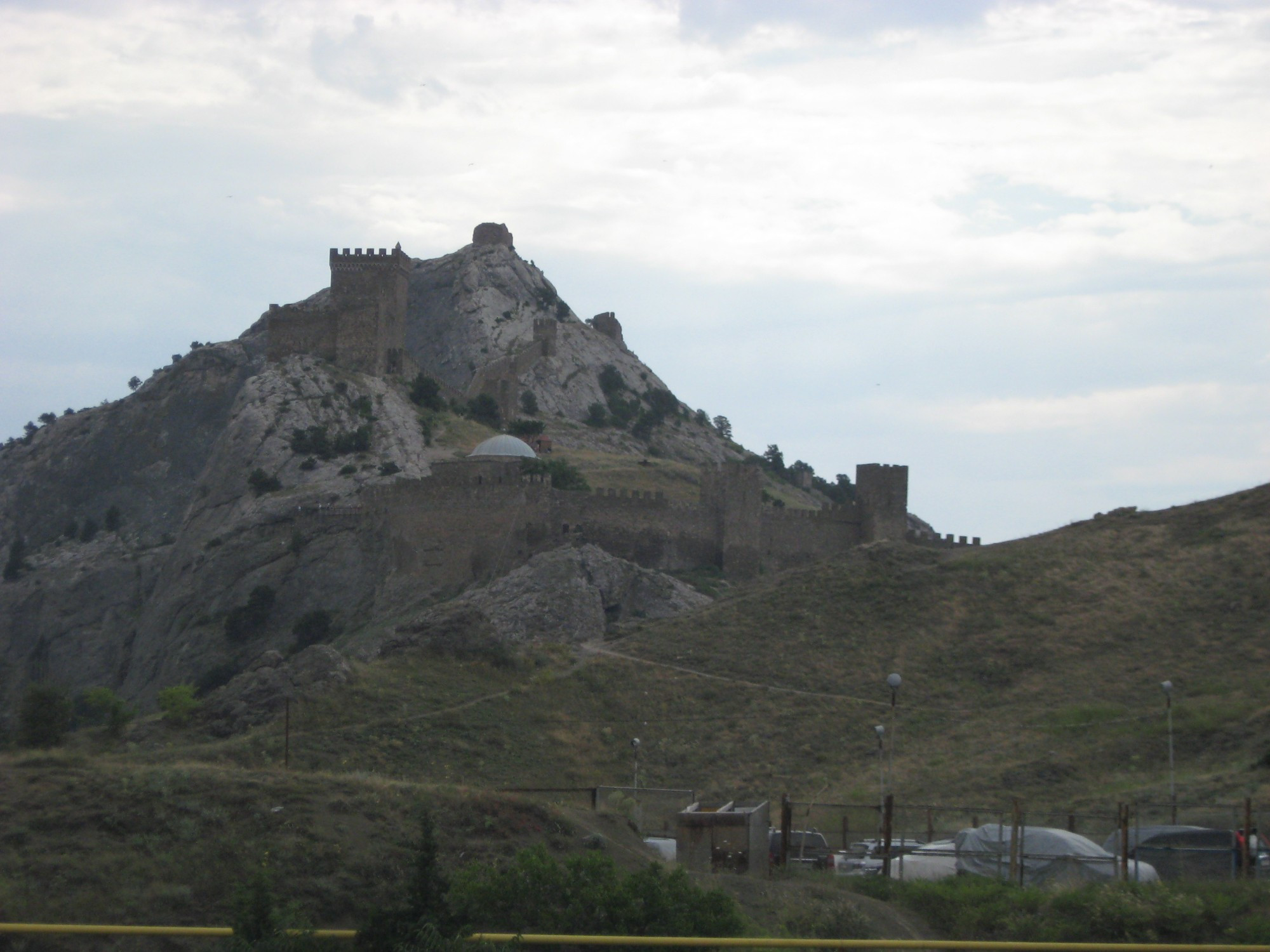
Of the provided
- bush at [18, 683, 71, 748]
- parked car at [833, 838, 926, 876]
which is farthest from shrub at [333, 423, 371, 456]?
parked car at [833, 838, 926, 876]

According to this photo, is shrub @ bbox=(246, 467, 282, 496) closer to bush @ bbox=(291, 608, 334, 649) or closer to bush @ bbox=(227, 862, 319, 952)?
bush @ bbox=(291, 608, 334, 649)

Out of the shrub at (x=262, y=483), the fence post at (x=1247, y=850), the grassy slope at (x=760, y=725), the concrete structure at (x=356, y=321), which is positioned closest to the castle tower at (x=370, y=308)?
the concrete structure at (x=356, y=321)

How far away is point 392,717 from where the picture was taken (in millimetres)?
33219

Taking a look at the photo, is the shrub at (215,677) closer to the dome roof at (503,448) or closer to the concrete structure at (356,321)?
the dome roof at (503,448)

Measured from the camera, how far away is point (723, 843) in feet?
68.8

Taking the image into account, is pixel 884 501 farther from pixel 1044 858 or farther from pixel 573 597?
pixel 1044 858

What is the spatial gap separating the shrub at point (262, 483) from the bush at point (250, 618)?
7.59 m

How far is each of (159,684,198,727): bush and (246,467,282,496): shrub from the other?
36.2 feet

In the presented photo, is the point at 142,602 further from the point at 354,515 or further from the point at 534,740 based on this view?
the point at 534,740

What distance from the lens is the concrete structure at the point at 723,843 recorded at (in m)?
20.8

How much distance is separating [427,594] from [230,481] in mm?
17374

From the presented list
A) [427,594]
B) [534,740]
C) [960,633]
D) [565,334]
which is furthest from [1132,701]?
[565,334]

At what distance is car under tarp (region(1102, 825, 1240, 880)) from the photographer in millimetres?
19672

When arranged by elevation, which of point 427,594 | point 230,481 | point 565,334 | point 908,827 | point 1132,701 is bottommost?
point 908,827
